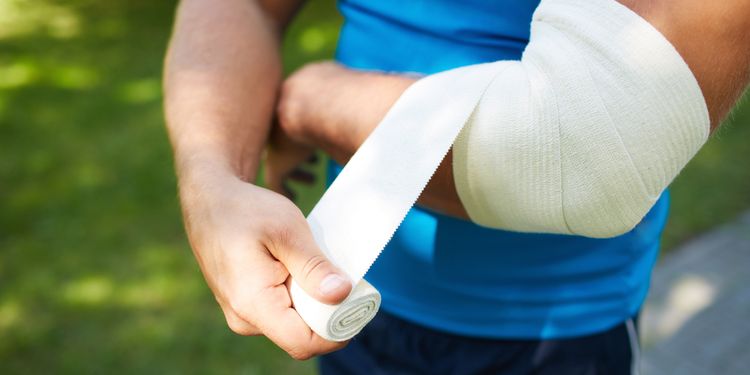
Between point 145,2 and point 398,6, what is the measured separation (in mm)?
6147

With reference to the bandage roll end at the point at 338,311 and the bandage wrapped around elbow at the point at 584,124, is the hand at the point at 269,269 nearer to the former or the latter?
the bandage roll end at the point at 338,311

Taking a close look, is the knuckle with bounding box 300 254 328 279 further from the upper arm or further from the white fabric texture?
the upper arm

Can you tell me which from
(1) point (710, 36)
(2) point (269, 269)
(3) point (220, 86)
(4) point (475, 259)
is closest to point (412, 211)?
(4) point (475, 259)

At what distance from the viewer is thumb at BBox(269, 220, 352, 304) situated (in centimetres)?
87

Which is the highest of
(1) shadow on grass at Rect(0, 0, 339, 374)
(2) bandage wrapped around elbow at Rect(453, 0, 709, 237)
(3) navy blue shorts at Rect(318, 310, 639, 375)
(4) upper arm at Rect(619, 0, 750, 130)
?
(4) upper arm at Rect(619, 0, 750, 130)

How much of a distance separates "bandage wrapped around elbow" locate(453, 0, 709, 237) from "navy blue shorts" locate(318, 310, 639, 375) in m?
0.42

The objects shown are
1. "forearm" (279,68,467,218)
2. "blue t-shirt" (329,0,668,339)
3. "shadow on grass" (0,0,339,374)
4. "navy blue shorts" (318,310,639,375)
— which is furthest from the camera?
"shadow on grass" (0,0,339,374)

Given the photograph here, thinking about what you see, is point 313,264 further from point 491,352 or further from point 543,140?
point 491,352

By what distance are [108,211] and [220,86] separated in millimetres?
3001

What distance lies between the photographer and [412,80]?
1.12 metres

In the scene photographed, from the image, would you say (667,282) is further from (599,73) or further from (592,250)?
(599,73)

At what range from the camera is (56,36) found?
613cm

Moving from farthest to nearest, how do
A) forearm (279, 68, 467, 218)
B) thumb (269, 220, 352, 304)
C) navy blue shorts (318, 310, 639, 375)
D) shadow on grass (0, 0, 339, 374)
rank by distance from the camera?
shadow on grass (0, 0, 339, 374)
navy blue shorts (318, 310, 639, 375)
forearm (279, 68, 467, 218)
thumb (269, 220, 352, 304)

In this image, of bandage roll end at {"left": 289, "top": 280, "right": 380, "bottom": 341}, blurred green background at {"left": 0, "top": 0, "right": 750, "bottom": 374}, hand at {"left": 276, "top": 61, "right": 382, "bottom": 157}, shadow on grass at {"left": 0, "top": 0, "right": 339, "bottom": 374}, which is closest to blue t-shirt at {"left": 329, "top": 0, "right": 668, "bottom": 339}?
hand at {"left": 276, "top": 61, "right": 382, "bottom": 157}
